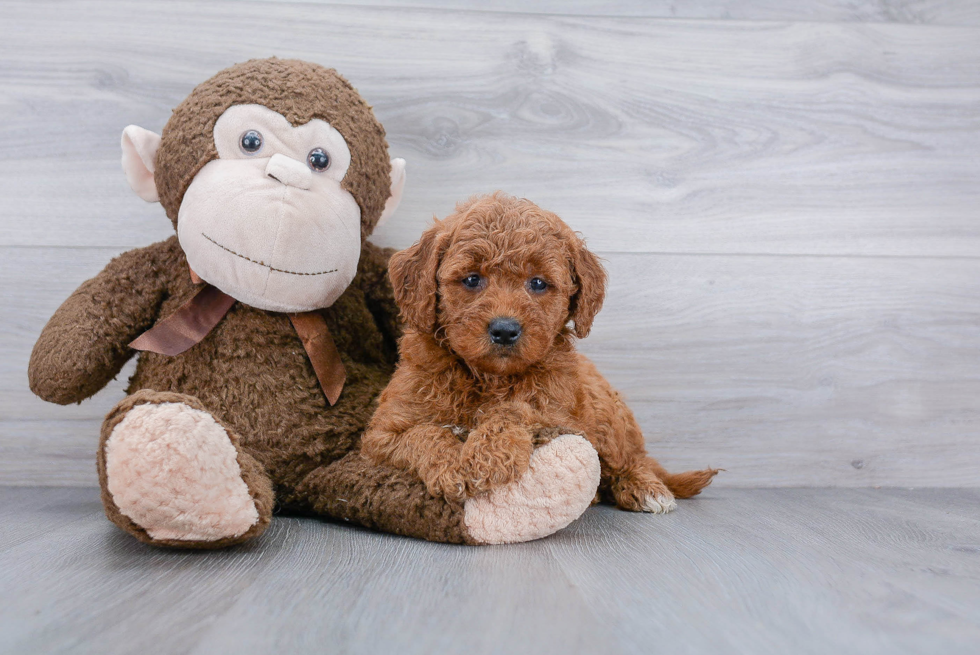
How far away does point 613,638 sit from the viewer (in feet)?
2.89

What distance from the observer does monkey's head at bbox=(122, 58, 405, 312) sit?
1350 millimetres

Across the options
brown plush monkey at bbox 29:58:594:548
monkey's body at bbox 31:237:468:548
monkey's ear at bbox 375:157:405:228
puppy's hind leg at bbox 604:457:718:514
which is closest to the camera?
brown plush monkey at bbox 29:58:594:548

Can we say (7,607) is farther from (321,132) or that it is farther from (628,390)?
(628,390)

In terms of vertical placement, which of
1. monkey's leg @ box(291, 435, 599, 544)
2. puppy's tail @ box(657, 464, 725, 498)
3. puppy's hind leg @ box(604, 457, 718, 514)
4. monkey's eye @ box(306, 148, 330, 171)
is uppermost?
monkey's eye @ box(306, 148, 330, 171)

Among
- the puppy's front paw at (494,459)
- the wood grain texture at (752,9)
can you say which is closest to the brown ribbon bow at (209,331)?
the puppy's front paw at (494,459)

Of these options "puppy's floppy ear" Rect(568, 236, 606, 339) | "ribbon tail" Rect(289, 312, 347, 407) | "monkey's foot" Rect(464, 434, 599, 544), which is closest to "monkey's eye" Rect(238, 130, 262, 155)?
"ribbon tail" Rect(289, 312, 347, 407)

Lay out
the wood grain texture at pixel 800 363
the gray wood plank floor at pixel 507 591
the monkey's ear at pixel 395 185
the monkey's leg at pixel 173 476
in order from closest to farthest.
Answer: the gray wood plank floor at pixel 507 591
the monkey's leg at pixel 173 476
the monkey's ear at pixel 395 185
the wood grain texture at pixel 800 363

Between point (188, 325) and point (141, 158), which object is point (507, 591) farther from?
point (141, 158)

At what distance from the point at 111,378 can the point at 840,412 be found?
1.84 m

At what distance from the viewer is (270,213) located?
4.38 feet

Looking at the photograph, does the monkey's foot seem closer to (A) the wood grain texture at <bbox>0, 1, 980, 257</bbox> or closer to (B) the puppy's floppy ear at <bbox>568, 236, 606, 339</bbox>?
(B) the puppy's floppy ear at <bbox>568, 236, 606, 339</bbox>

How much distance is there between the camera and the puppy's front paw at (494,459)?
1.18 meters

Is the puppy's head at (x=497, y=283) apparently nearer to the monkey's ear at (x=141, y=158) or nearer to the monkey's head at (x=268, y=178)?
the monkey's head at (x=268, y=178)

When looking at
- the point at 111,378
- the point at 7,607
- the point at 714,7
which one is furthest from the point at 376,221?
the point at 714,7
